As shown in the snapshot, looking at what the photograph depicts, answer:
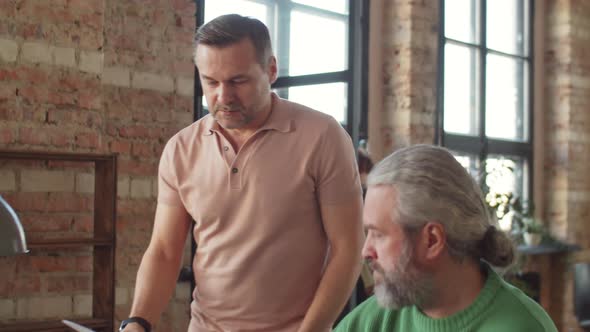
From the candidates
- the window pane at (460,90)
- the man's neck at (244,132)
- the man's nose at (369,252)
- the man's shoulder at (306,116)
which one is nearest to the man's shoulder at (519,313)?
the man's nose at (369,252)

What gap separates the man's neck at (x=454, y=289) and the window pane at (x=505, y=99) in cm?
562

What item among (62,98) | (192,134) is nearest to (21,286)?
(62,98)

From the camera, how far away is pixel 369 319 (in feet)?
6.08

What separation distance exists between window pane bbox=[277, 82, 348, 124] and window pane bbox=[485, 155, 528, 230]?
7.56ft

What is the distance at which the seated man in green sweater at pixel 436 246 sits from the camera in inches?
65.0

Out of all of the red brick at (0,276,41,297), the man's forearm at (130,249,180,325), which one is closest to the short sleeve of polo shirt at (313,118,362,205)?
the man's forearm at (130,249,180,325)

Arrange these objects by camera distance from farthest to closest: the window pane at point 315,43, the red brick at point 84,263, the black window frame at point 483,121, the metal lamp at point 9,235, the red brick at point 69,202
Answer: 1. the black window frame at point 483,121
2. the window pane at point 315,43
3. the red brick at point 84,263
4. the red brick at point 69,202
5. the metal lamp at point 9,235

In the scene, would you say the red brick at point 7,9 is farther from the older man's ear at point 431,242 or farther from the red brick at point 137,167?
the older man's ear at point 431,242

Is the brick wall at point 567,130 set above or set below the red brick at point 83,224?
above

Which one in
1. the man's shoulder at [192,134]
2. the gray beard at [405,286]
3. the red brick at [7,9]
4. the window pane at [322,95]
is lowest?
the gray beard at [405,286]

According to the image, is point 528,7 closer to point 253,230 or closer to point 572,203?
point 572,203

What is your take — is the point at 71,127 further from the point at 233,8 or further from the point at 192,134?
the point at 233,8

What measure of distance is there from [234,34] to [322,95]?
7.06 feet

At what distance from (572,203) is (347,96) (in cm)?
446
